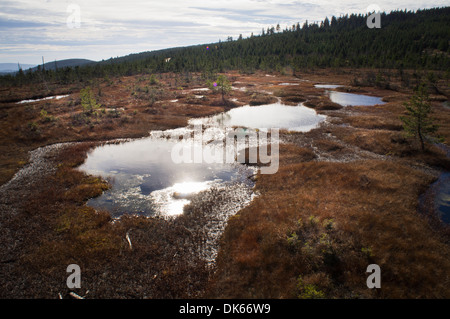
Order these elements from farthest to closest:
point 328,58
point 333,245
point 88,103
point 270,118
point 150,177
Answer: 1. point 328,58
2. point 88,103
3. point 270,118
4. point 150,177
5. point 333,245

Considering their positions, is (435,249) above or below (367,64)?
below

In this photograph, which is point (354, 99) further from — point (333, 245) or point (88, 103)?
point (88, 103)

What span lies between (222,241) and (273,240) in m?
3.82

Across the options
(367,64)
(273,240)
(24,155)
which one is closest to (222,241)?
(273,240)

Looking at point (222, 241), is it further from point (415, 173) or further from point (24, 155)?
point (24, 155)

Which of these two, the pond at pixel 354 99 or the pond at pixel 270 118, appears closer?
the pond at pixel 270 118

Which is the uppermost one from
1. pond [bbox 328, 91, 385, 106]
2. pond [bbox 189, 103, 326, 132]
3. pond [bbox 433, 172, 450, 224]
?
pond [bbox 328, 91, 385, 106]

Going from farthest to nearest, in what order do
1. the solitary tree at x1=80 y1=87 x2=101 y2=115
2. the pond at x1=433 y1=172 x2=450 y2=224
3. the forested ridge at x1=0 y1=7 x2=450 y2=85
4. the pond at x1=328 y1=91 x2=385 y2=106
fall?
the forested ridge at x1=0 y1=7 x2=450 y2=85, the pond at x1=328 y1=91 x2=385 y2=106, the solitary tree at x1=80 y1=87 x2=101 y2=115, the pond at x1=433 y1=172 x2=450 y2=224

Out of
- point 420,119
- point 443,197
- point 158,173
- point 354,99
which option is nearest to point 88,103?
point 158,173

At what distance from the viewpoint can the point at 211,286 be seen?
1311cm

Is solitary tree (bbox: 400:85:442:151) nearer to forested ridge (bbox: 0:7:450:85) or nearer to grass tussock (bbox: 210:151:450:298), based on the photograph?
grass tussock (bbox: 210:151:450:298)

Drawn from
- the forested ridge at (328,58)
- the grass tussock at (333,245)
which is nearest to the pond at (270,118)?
the grass tussock at (333,245)

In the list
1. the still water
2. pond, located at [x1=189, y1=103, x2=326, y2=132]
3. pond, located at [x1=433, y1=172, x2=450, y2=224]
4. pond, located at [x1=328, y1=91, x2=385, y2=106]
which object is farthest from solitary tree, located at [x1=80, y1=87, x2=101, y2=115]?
pond, located at [x1=328, y1=91, x2=385, y2=106]

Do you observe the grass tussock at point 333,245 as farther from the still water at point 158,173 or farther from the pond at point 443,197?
the still water at point 158,173
